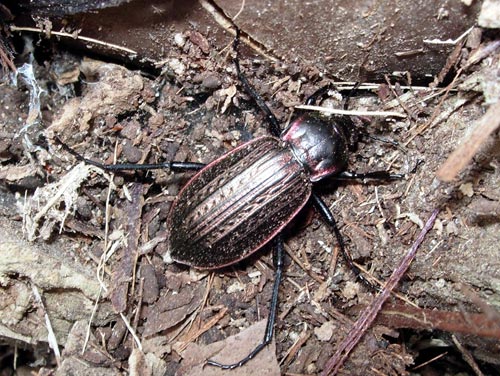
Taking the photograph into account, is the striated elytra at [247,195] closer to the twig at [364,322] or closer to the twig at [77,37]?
the twig at [364,322]

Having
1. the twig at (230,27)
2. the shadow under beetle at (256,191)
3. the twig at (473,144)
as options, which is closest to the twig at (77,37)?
the twig at (230,27)

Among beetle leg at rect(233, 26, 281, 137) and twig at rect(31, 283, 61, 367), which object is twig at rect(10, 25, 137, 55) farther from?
twig at rect(31, 283, 61, 367)

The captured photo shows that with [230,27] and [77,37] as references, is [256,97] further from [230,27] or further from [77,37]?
[77,37]

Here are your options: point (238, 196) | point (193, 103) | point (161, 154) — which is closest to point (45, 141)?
point (161, 154)

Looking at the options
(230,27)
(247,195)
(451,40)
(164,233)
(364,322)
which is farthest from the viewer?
(164,233)

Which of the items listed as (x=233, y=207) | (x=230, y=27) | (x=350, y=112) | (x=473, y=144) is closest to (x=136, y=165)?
(x=233, y=207)

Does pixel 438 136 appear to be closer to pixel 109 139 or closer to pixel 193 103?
pixel 193 103
